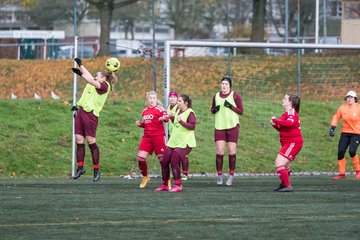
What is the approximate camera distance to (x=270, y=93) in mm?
27188

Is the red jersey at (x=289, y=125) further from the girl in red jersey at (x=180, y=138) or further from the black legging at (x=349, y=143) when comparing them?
the black legging at (x=349, y=143)

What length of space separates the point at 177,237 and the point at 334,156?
1547 cm

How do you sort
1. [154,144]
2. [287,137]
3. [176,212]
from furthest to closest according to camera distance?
[154,144], [287,137], [176,212]

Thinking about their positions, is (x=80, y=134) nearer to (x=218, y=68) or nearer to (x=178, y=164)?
(x=178, y=164)

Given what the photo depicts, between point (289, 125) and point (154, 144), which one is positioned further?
point (154, 144)

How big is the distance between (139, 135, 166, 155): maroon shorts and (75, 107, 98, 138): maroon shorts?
3.79 feet

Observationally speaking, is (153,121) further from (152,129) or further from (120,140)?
(120,140)

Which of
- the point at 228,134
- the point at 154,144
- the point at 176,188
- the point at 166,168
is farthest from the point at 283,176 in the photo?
the point at 154,144

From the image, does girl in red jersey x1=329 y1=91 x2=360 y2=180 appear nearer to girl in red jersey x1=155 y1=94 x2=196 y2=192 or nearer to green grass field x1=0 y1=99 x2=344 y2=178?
green grass field x1=0 y1=99 x2=344 y2=178

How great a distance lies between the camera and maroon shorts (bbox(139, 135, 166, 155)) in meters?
17.5

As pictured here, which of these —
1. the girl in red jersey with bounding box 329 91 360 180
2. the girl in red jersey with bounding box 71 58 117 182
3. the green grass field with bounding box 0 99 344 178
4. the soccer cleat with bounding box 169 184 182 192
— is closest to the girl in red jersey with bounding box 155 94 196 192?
the soccer cleat with bounding box 169 184 182 192

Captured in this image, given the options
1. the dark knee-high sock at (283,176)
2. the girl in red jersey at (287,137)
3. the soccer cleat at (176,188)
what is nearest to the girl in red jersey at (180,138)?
the soccer cleat at (176,188)

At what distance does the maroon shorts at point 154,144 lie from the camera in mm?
17531

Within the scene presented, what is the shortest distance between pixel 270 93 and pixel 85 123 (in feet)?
31.6
